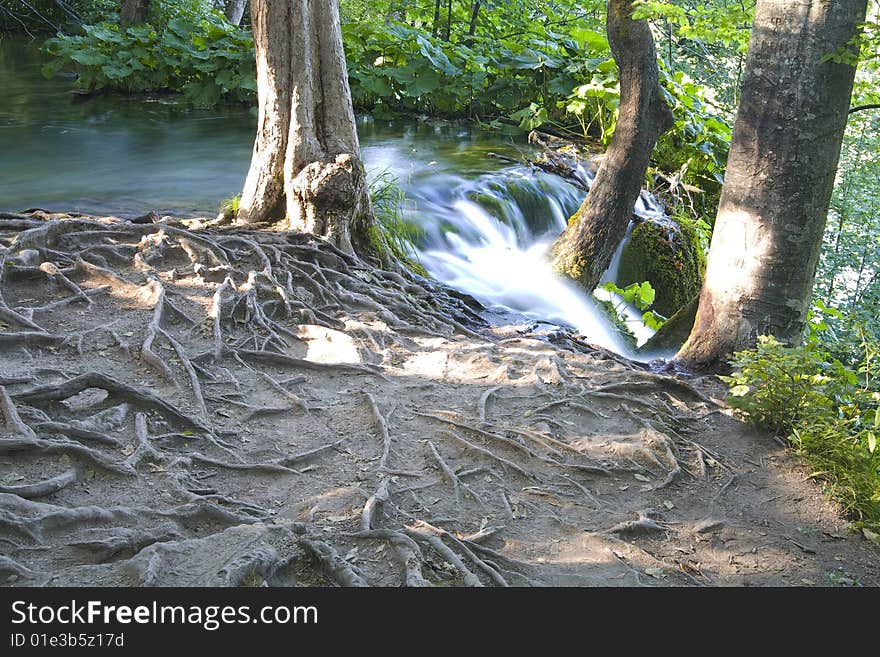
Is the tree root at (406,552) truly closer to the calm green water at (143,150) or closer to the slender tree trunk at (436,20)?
the calm green water at (143,150)

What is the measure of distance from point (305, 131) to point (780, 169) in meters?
4.08

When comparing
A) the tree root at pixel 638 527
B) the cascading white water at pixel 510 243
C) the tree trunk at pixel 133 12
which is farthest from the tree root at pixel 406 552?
the tree trunk at pixel 133 12

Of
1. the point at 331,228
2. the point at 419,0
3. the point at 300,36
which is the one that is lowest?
the point at 331,228

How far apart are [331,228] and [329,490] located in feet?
12.5

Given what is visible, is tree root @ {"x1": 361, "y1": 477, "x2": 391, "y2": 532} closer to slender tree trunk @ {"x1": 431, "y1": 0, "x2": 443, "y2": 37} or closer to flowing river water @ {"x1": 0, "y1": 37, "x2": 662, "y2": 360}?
flowing river water @ {"x1": 0, "y1": 37, "x2": 662, "y2": 360}

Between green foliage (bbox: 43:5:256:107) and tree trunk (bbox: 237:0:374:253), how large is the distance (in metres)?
9.25

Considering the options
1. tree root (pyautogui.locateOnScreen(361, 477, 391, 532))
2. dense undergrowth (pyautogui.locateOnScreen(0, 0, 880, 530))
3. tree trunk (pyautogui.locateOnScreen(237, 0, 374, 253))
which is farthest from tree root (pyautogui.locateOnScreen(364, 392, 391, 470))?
dense undergrowth (pyautogui.locateOnScreen(0, 0, 880, 530))

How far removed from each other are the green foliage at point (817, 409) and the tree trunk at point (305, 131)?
375 centimetres

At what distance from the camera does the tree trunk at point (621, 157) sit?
933 centimetres

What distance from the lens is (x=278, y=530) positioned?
3.44 meters

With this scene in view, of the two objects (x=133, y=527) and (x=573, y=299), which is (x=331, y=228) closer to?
(x=573, y=299)

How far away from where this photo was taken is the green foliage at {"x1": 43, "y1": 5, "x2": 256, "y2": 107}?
1666cm

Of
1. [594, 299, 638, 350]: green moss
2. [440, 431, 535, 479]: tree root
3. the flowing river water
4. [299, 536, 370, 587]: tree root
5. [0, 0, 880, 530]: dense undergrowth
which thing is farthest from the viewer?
[0, 0, 880, 530]: dense undergrowth
